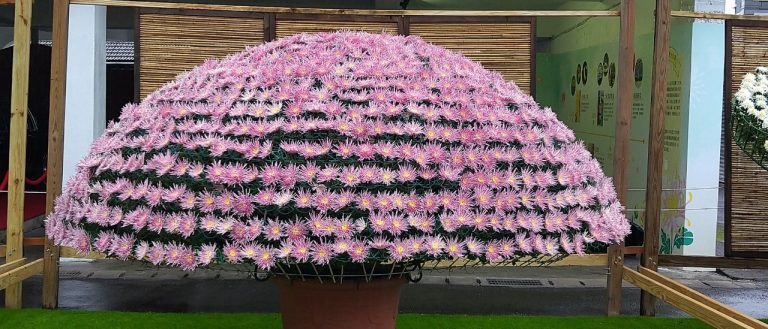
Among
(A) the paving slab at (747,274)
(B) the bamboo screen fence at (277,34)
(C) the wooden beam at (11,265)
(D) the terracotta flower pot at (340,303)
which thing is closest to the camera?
(D) the terracotta flower pot at (340,303)

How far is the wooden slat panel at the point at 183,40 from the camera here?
19.9 ft

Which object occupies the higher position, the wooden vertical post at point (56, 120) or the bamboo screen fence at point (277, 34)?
the bamboo screen fence at point (277, 34)

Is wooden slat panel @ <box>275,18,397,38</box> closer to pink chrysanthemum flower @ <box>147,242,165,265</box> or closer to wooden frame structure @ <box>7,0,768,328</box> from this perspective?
wooden frame structure @ <box>7,0,768,328</box>

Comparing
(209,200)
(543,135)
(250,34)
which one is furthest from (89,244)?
(250,34)

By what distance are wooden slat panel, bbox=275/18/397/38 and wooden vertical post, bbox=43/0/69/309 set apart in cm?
161

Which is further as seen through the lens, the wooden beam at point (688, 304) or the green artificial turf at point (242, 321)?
the green artificial turf at point (242, 321)

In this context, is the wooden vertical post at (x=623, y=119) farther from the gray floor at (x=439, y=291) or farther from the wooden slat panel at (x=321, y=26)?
the wooden slat panel at (x=321, y=26)

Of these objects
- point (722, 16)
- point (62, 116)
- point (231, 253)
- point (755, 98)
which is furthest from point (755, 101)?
point (62, 116)

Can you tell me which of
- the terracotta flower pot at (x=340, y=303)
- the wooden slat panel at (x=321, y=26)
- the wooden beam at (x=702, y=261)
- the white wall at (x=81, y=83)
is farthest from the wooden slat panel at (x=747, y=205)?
the white wall at (x=81, y=83)

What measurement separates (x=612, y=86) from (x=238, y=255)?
25.0 feet

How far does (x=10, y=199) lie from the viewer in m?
5.53

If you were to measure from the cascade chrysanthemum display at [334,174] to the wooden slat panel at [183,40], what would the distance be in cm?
370

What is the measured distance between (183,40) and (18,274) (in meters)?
2.17

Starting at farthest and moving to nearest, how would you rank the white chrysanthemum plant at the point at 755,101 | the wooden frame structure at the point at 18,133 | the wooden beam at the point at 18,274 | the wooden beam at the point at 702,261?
the wooden beam at the point at 702,261
the wooden frame structure at the point at 18,133
the wooden beam at the point at 18,274
the white chrysanthemum plant at the point at 755,101
